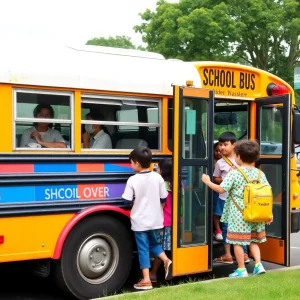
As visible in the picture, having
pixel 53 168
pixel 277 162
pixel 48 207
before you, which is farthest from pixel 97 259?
pixel 277 162

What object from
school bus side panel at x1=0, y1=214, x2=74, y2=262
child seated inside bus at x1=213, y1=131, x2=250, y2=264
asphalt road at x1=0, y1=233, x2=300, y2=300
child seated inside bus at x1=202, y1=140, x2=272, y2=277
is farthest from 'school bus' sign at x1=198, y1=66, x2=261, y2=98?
school bus side panel at x1=0, y1=214, x2=74, y2=262

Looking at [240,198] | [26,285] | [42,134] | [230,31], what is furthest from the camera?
[230,31]

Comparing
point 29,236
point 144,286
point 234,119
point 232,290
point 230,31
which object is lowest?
point 144,286

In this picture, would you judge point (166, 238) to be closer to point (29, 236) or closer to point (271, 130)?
point (29, 236)

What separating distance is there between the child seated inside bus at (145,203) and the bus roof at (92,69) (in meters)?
0.77

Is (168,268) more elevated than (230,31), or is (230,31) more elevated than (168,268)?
(230,31)

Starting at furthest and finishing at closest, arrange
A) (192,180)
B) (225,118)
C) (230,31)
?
(230,31) → (225,118) → (192,180)

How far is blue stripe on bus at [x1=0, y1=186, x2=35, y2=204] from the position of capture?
18.1 feet

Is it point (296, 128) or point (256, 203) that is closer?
point (256, 203)

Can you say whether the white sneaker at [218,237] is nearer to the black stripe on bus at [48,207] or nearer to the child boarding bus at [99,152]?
the child boarding bus at [99,152]

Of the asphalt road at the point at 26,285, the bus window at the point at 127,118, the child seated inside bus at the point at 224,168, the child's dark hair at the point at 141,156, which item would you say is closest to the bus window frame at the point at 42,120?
the bus window at the point at 127,118

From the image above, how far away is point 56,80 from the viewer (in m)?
5.88

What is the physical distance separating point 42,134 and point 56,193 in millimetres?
605

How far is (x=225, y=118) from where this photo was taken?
8.46m
